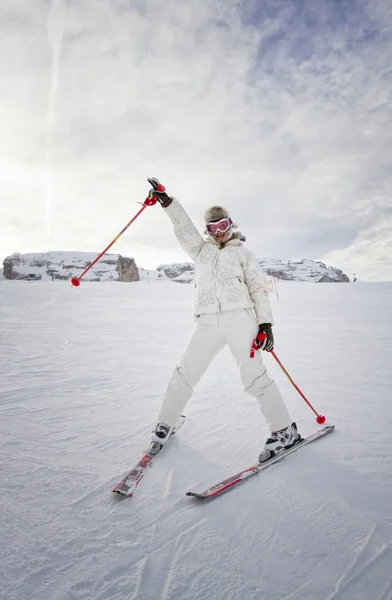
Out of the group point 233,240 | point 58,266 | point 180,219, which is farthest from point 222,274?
point 58,266

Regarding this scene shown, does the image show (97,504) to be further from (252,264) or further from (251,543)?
(252,264)

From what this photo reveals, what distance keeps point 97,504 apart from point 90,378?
2780 mm

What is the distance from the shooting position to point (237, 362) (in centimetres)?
254

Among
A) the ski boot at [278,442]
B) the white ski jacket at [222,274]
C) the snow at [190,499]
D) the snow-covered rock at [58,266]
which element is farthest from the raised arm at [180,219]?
the snow-covered rock at [58,266]

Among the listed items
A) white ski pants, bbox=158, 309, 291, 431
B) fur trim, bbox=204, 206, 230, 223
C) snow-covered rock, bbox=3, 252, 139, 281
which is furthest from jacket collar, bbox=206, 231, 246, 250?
snow-covered rock, bbox=3, 252, 139, 281

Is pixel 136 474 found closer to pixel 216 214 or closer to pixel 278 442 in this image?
pixel 278 442

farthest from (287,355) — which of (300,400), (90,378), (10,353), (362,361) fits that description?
(10,353)

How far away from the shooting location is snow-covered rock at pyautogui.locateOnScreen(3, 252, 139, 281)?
106688mm

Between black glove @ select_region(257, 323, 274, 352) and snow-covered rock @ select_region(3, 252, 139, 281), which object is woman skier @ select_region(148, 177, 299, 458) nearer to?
black glove @ select_region(257, 323, 274, 352)

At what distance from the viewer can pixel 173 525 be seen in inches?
66.7

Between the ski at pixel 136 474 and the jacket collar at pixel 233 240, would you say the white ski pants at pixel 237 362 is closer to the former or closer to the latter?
the ski at pixel 136 474

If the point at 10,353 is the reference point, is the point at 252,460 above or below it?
below

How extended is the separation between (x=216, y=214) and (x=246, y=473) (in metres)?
2.14

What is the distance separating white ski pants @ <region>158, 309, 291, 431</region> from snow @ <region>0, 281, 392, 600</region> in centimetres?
34
